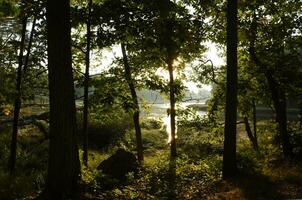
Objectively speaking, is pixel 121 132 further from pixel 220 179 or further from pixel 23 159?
pixel 220 179

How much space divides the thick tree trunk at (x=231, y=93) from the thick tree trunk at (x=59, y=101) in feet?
21.6

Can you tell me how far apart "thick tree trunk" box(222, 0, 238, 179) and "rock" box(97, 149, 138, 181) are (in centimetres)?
427

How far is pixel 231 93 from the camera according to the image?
14.2 metres

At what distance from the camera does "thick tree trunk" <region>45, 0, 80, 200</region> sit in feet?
31.9

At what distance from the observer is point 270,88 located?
61.0 feet

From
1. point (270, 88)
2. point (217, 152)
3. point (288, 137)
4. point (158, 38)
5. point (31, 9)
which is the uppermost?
point (31, 9)

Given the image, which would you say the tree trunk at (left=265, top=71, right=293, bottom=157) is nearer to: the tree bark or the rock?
the tree bark

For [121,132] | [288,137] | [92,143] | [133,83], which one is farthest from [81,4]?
[121,132]

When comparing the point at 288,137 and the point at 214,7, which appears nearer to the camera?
the point at 214,7

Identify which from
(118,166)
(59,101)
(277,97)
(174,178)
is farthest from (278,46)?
(59,101)

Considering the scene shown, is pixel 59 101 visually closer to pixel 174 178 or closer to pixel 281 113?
pixel 174 178

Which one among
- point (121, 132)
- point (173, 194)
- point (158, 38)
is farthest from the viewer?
point (121, 132)

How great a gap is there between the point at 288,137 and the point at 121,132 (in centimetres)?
1745

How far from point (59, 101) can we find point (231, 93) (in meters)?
6.90
